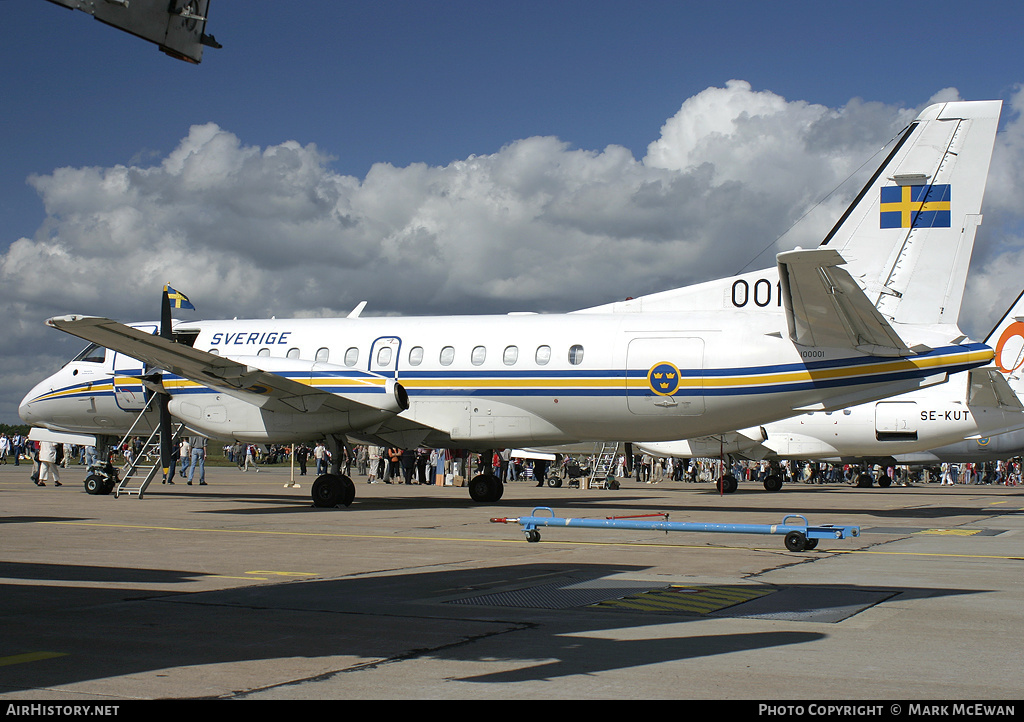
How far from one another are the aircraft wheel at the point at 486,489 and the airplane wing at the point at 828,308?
26.8 feet

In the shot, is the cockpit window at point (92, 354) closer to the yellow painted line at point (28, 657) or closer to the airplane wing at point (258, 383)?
the airplane wing at point (258, 383)

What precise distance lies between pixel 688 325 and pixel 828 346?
2686 millimetres

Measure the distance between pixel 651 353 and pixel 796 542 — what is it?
22.6 feet

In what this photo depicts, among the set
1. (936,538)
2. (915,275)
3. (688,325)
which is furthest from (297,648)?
(915,275)

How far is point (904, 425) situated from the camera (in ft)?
97.6

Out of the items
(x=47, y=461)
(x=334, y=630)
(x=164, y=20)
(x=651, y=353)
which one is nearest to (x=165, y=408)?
(x=47, y=461)

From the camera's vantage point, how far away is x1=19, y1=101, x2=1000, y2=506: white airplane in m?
15.4

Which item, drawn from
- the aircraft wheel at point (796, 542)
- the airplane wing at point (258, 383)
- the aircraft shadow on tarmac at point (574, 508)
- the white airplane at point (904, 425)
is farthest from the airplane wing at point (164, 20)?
the white airplane at point (904, 425)

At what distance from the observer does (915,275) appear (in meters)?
16.0

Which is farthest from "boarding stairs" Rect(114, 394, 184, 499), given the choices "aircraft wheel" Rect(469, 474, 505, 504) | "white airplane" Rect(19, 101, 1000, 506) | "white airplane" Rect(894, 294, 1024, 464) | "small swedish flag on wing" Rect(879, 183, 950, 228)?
"white airplane" Rect(894, 294, 1024, 464)

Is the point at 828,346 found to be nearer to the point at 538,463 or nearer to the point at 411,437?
the point at 411,437

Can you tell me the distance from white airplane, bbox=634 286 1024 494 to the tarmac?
15.7 meters

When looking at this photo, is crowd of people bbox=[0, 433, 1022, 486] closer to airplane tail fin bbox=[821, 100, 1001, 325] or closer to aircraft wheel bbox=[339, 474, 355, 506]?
aircraft wheel bbox=[339, 474, 355, 506]
